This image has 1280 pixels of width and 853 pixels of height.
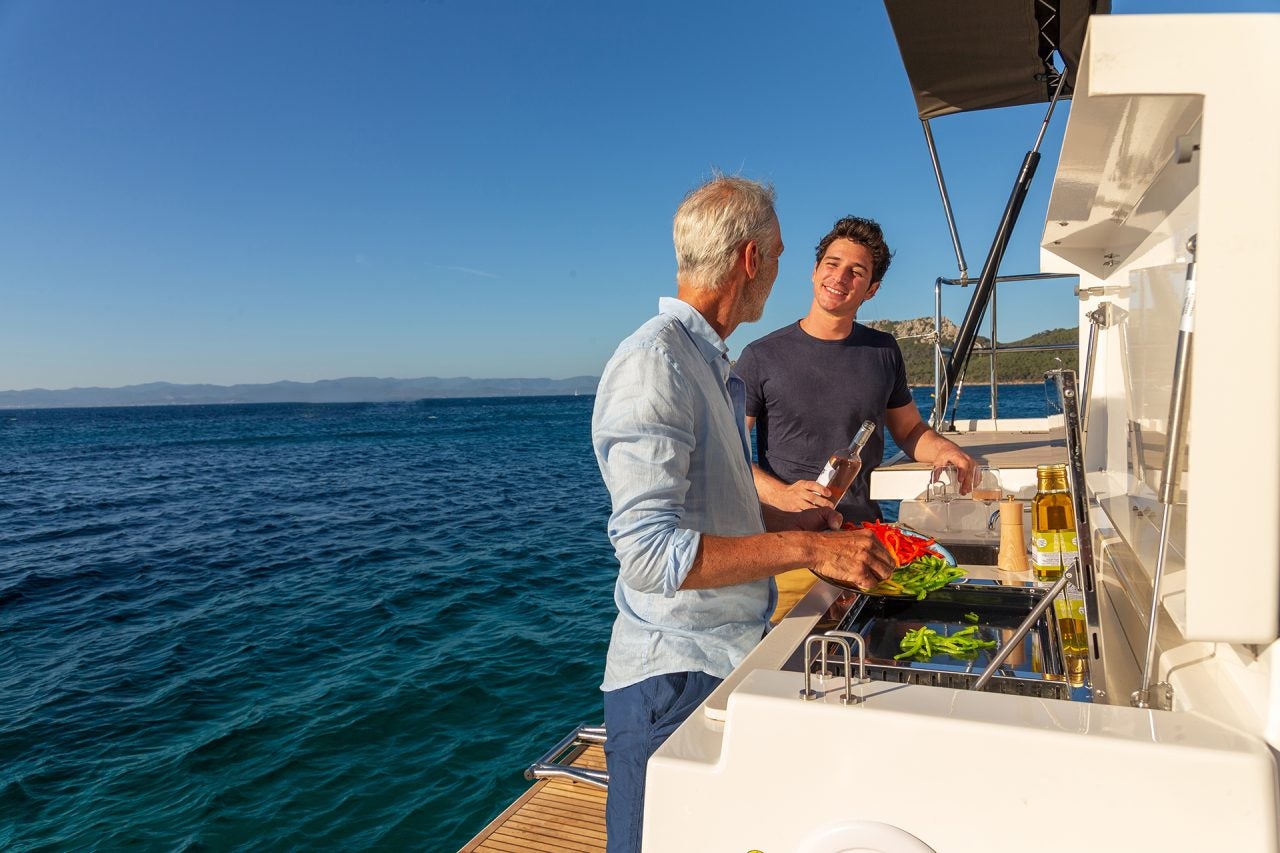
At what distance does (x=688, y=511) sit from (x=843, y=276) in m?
2.01

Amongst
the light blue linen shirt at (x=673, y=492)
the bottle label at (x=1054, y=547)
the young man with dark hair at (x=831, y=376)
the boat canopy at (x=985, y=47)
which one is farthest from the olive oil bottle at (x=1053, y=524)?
the boat canopy at (x=985, y=47)

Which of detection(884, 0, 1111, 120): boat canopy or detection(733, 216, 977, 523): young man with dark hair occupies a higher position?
detection(884, 0, 1111, 120): boat canopy

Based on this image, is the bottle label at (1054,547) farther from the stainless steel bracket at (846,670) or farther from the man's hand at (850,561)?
the stainless steel bracket at (846,670)

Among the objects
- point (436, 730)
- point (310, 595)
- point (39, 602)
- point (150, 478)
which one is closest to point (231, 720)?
point (436, 730)

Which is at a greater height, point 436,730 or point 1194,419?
point 1194,419

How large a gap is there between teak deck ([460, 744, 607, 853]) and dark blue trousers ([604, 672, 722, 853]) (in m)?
1.81

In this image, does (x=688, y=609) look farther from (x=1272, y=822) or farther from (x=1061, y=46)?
(x=1061, y=46)

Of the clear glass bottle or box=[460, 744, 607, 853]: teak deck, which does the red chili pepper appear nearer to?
the clear glass bottle

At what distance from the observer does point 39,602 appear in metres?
13.1

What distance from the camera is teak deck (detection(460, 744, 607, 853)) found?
137 inches

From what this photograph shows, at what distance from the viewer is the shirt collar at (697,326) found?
1.92m

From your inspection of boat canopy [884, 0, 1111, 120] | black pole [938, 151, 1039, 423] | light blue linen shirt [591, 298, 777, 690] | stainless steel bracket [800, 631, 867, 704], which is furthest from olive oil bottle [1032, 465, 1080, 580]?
black pole [938, 151, 1039, 423]

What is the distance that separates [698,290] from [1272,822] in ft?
4.53

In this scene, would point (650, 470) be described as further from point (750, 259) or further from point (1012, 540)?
point (1012, 540)
